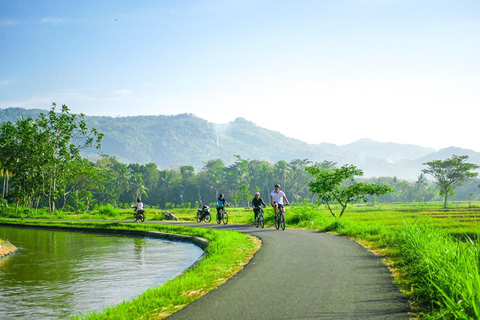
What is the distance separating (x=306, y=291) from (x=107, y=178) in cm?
10045

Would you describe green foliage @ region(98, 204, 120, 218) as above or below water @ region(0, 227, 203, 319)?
above

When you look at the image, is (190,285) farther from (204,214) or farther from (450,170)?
(450,170)

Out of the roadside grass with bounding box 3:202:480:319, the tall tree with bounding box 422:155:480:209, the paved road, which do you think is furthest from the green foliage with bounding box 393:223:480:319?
the tall tree with bounding box 422:155:480:209

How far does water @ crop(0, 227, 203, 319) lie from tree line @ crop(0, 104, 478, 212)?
1302 cm

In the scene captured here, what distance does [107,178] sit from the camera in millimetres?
102438

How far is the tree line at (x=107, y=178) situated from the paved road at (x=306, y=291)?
15.5 meters

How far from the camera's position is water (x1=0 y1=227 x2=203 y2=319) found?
27.6 ft

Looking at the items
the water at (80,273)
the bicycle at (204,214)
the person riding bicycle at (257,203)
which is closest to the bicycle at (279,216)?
the person riding bicycle at (257,203)

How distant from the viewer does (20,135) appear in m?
48.1

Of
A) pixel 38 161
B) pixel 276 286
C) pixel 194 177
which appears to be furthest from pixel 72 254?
pixel 194 177

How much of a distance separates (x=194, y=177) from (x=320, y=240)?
107742 millimetres

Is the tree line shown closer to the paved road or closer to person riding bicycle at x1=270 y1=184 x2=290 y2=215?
person riding bicycle at x1=270 y1=184 x2=290 y2=215

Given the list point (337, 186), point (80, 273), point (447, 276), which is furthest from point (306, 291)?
point (337, 186)

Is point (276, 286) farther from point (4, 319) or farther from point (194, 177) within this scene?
point (194, 177)
